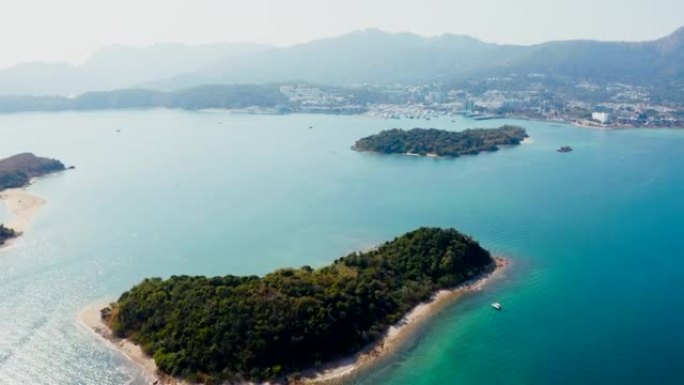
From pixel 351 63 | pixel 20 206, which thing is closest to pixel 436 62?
pixel 351 63

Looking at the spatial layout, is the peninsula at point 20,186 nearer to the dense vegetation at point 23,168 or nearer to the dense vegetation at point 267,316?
the dense vegetation at point 23,168

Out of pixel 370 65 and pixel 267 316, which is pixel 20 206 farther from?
pixel 370 65

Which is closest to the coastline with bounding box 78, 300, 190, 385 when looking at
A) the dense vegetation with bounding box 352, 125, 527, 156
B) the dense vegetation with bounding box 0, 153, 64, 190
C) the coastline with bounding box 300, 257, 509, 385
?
the coastline with bounding box 300, 257, 509, 385

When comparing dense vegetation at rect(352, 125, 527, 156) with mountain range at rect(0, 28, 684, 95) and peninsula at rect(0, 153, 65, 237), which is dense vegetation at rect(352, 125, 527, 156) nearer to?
peninsula at rect(0, 153, 65, 237)

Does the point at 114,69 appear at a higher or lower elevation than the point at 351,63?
higher

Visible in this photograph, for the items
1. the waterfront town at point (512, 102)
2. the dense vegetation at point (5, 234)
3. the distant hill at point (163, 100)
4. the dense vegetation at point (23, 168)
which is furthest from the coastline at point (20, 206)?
the distant hill at point (163, 100)

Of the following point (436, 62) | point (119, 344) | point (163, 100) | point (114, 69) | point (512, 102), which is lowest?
point (119, 344)

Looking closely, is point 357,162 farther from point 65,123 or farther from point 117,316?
point 65,123
